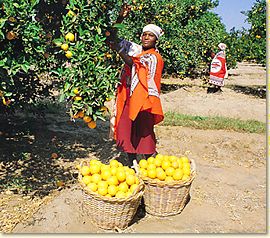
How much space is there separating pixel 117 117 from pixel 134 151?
1.34 ft

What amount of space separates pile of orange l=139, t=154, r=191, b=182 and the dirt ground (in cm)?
39

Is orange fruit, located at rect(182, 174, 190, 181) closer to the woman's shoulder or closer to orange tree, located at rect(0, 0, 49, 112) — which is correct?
the woman's shoulder

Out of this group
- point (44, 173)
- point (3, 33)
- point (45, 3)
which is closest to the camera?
point (3, 33)

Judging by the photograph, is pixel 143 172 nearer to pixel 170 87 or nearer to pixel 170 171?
pixel 170 171

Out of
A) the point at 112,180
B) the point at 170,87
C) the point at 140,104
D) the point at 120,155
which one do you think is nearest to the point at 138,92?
the point at 140,104

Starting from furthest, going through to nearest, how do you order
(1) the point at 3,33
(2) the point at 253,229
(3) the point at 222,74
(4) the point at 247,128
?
(3) the point at 222,74 < (4) the point at 247,128 < (2) the point at 253,229 < (1) the point at 3,33

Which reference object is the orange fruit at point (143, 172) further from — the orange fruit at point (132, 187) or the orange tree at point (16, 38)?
the orange tree at point (16, 38)

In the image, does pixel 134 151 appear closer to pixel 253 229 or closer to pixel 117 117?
pixel 117 117

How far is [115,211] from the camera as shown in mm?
3000

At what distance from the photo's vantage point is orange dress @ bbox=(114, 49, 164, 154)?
3.65 meters

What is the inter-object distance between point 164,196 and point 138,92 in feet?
3.29

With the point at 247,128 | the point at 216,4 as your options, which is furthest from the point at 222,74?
the point at 247,128

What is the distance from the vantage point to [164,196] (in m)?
3.30

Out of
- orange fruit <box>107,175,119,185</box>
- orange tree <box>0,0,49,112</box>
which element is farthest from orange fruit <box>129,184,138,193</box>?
orange tree <box>0,0,49,112</box>
